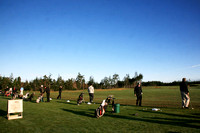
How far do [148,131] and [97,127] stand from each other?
2.29 meters

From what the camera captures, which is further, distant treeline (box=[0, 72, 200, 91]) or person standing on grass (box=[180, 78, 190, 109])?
distant treeline (box=[0, 72, 200, 91])

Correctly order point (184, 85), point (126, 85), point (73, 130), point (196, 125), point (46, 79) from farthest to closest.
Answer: point (126, 85) → point (46, 79) → point (184, 85) → point (196, 125) → point (73, 130)

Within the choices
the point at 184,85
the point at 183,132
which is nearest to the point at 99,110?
the point at 183,132

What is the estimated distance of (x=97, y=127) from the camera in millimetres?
6688

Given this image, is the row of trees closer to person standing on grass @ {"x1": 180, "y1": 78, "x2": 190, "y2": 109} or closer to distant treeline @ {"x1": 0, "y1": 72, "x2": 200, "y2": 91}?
distant treeline @ {"x1": 0, "y1": 72, "x2": 200, "y2": 91}

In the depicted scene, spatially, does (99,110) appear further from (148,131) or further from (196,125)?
(196,125)

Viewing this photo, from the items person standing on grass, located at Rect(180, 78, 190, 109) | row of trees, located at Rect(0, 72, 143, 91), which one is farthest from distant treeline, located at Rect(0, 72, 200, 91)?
person standing on grass, located at Rect(180, 78, 190, 109)

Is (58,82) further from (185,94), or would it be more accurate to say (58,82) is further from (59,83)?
(185,94)

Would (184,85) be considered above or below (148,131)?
above

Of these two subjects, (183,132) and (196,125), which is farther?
(196,125)

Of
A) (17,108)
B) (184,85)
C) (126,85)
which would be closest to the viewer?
(17,108)

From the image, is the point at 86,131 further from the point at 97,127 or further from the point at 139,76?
the point at 139,76

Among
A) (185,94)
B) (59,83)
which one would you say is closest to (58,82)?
(59,83)

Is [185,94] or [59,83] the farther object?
[59,83]
